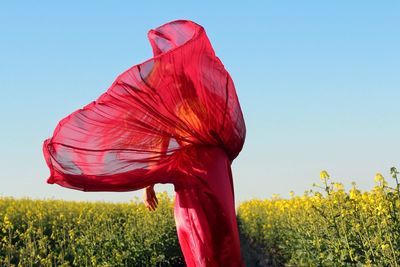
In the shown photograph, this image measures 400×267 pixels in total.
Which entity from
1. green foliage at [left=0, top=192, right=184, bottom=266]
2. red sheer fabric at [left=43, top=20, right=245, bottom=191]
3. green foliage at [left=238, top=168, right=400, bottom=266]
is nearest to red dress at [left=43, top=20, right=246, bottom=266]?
red sheer fabric at [left=43, top=20, right=245, bottom=191]

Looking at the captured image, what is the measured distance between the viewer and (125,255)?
6.24m

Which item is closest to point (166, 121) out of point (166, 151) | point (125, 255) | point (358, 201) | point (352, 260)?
point (166, 151)

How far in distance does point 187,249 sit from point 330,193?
9.45ft

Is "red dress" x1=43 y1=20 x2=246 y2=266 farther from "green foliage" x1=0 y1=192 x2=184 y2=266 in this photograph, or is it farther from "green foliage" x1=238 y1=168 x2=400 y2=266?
"green foliage" x1=0 y1=192 x2=184 y2=266

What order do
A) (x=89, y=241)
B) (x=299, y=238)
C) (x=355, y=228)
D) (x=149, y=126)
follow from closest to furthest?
(x=149, y=126)
(x=355, y=228)
(x=89, y=241)
(x=299, y=238)

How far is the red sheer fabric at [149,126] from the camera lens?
7.09ft

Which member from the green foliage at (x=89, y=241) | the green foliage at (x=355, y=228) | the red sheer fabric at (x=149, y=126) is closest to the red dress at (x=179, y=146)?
the red sheer fabric at (x=149, y=126)

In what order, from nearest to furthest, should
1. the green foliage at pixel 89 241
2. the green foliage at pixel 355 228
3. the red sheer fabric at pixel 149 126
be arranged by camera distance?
the red sheer fabric at pixel 149 126
the green foliage at pixel 355 228
the green foliage at pixel 89 241

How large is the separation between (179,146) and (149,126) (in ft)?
0.52

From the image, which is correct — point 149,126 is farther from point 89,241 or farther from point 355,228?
point 89,241

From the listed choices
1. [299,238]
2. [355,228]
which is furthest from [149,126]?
[299,238]

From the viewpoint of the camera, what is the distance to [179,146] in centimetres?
229

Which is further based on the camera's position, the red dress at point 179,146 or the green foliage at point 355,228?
the green foliage at point 355,228

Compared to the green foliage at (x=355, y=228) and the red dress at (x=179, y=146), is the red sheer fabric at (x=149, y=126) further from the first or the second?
the green foliage at (x=355, y=228)
